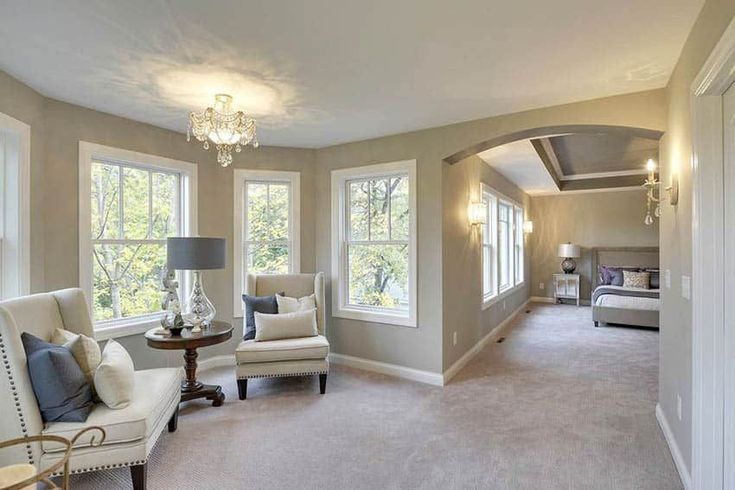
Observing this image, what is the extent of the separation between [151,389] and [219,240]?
1.26 m

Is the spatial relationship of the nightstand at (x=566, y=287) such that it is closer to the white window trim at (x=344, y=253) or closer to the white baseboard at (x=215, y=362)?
the white window trim at (x=344, y=253)

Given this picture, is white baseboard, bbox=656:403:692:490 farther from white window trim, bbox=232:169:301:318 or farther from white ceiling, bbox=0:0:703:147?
white window trim, bbox=232:169:301:318

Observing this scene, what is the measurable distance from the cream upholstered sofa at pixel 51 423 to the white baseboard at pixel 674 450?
Result: 9.43 ft

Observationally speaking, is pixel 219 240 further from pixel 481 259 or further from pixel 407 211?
pixel 481 259

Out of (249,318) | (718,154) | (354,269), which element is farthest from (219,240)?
(718,154)

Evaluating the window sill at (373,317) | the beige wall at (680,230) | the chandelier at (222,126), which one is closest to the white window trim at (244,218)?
the window sill at (373,317)

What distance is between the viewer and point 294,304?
152 inches

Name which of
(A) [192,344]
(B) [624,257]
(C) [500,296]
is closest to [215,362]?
(A) [192,344]

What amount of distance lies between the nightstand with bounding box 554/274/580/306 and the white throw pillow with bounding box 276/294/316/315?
20.6 feet

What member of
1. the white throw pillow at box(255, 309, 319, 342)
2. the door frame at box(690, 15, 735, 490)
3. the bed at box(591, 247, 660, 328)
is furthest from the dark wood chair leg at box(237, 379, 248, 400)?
the bed at box(591, 247, 660, 328)

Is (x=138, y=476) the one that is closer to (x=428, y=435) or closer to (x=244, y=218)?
(x=428, y=435)

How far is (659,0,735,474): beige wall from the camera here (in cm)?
186

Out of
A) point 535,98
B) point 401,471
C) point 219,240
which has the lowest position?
point 401,471

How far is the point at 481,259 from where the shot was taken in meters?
5.02
